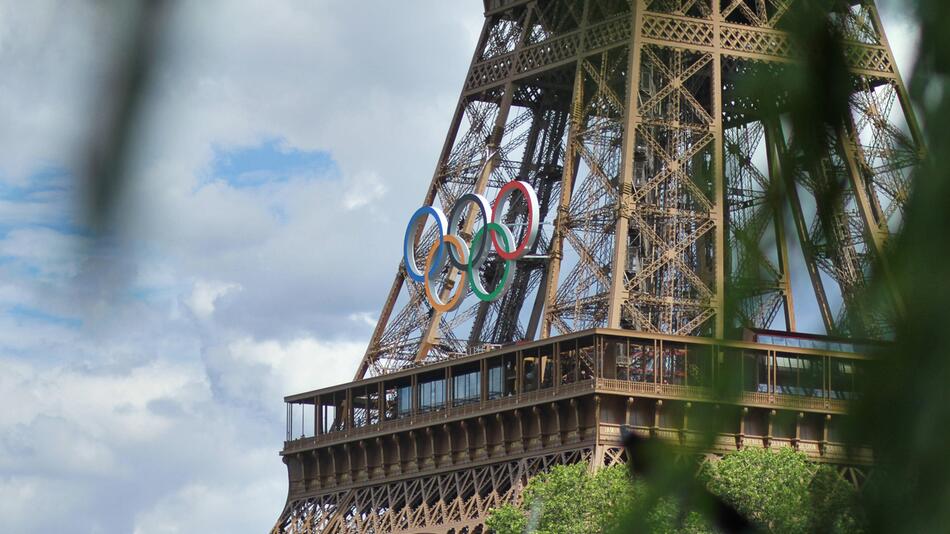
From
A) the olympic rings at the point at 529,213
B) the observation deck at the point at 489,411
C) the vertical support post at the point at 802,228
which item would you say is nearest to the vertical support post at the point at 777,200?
the vertical support post at the point at 802,228

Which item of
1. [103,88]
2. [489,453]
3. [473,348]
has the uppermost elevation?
[473,348]

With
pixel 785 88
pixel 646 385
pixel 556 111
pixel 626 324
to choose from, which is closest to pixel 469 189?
pixel 556 111

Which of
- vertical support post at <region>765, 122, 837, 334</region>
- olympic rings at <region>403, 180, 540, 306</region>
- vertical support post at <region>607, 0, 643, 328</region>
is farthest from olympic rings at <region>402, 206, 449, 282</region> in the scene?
vertical support post at <region>765, 122, 837, 334</region>

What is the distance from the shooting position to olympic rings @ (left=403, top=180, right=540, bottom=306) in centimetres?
6744

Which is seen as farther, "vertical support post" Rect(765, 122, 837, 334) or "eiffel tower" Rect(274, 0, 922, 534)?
"eiffel tower" Rect(274, 0, 922, 534)

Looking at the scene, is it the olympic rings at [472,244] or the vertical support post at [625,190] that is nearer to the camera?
the vertical support post at [625,190]

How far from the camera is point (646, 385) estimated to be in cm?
6141

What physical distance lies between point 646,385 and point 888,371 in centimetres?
5672

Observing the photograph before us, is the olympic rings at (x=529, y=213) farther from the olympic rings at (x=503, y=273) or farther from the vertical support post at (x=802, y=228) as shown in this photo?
the vertical support post at (x=802, y=228)

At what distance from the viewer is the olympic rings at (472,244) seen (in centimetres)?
6744

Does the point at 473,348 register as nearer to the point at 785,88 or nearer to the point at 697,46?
the point at 697,46

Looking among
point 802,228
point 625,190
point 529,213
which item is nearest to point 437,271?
point 529,213

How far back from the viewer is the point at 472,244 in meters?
70.1

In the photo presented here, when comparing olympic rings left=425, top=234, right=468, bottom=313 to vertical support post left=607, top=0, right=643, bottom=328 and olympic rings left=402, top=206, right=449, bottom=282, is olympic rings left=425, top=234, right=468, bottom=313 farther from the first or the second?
vertical support post left=607, top=0, right=643, bottom=328
